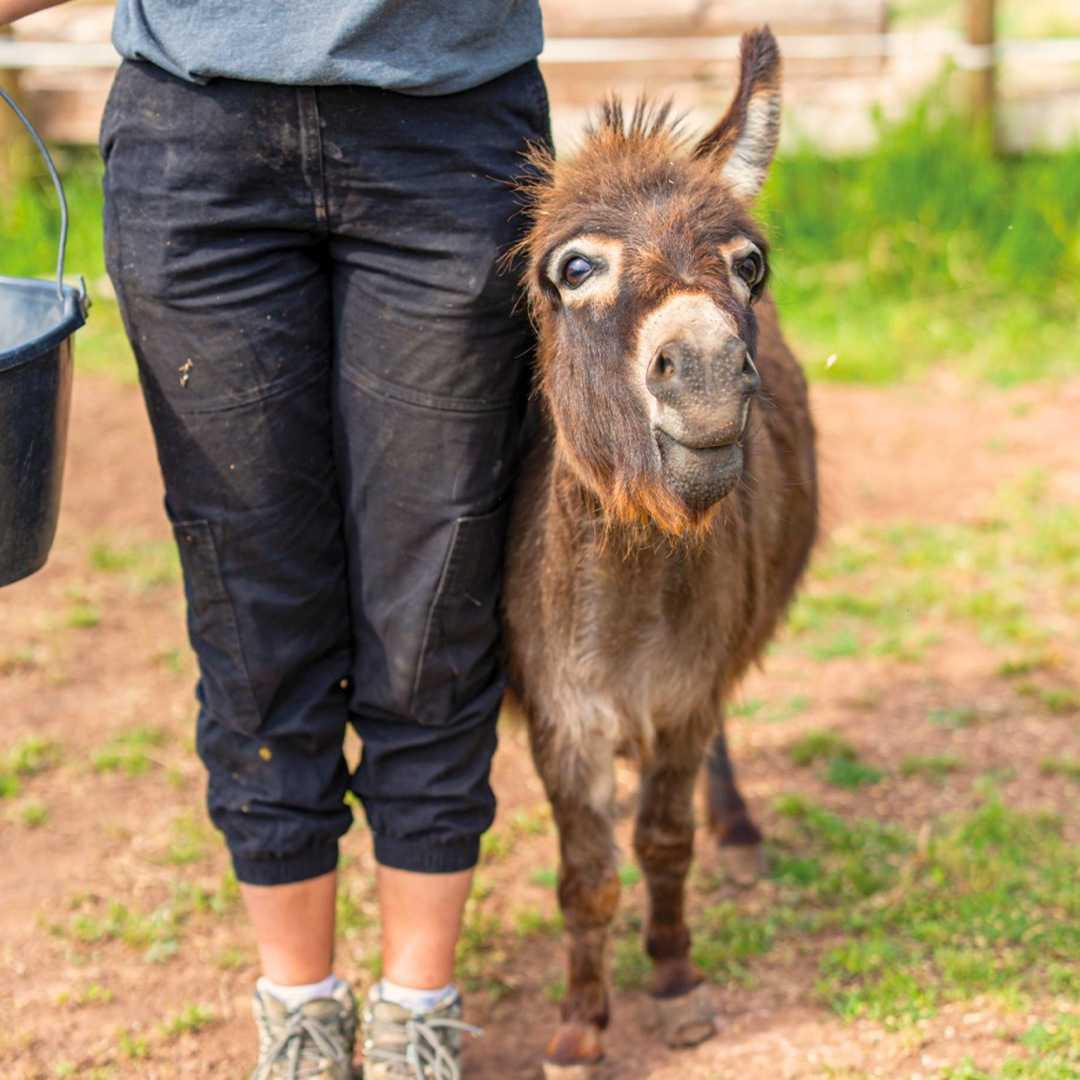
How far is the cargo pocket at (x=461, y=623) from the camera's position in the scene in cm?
265

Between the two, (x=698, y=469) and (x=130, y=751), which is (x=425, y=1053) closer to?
(x=698, y=469)

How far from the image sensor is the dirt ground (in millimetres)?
3023

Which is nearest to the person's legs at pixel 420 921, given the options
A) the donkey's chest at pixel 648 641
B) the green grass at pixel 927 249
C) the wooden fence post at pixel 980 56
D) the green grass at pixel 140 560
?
the donkey's chest at pixel 648 641

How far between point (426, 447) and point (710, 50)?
5.37 m

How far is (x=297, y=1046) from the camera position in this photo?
2.80 metres

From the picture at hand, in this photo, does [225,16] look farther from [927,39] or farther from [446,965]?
[927,39]

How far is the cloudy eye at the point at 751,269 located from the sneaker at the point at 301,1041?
5.15ft

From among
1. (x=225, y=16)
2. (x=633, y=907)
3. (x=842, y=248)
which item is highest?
(x=225, y=16)

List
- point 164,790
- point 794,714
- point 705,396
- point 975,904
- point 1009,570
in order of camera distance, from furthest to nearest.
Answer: point 1009,570 → point 794,714 → point 164,790 → point 975,904 → point 705,396

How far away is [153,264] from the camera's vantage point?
8.08 feet

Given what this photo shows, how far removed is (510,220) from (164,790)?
7.01 feet

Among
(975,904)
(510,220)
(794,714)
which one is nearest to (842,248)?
(794,714)

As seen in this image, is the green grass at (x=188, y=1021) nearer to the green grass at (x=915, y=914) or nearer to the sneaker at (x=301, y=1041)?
the sneaker at (x=301, y=1041)

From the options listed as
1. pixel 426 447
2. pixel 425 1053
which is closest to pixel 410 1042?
pixel 425 1053
